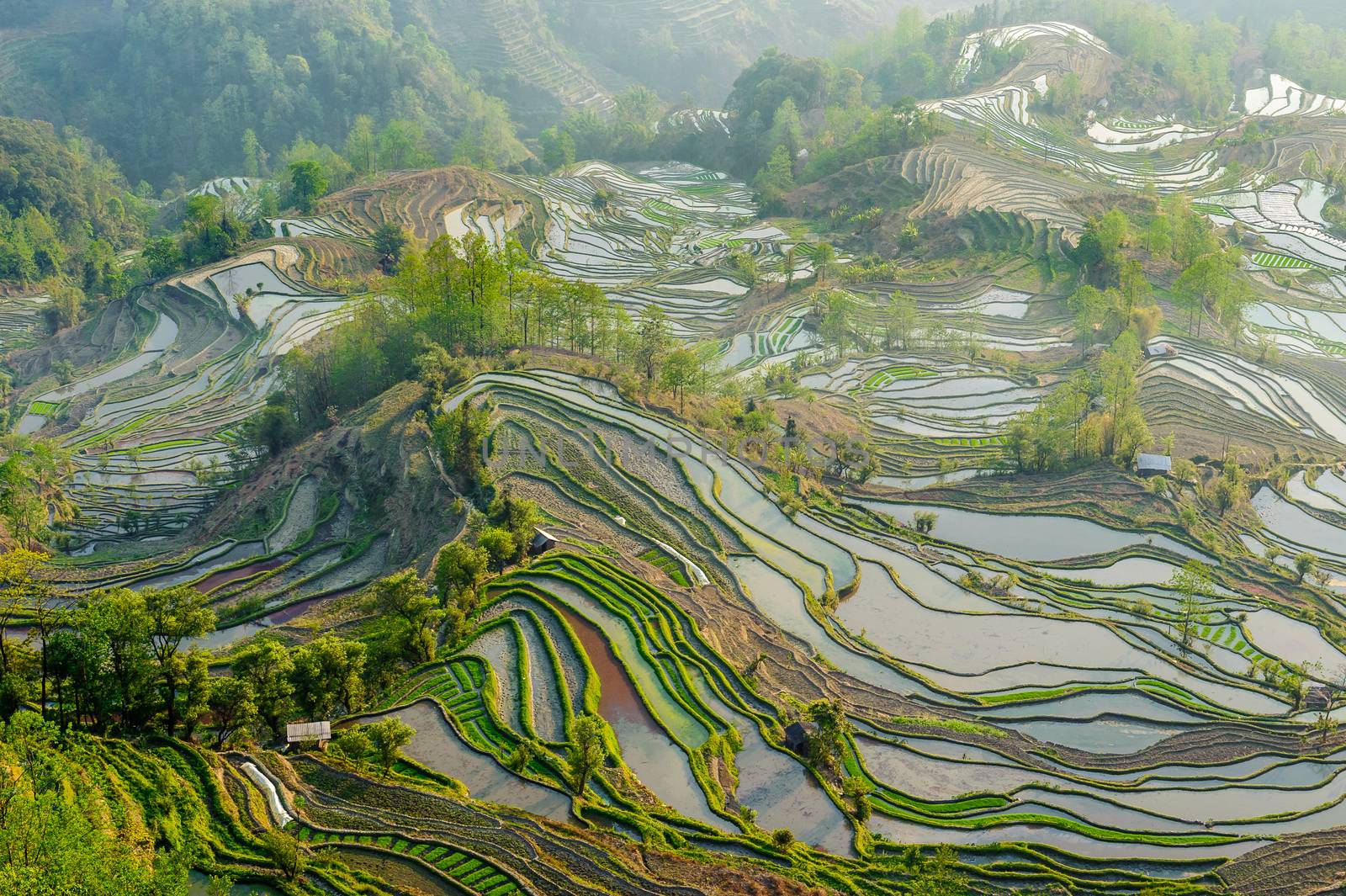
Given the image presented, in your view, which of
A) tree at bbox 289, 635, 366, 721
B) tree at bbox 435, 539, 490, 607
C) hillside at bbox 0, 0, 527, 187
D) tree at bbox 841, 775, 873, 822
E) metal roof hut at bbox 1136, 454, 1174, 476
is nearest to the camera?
tree at bbox 841, 775, 873, 822

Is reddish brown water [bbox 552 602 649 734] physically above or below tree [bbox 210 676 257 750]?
below

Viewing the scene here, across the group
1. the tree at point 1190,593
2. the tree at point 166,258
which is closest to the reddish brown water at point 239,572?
the tree at point 1190,593

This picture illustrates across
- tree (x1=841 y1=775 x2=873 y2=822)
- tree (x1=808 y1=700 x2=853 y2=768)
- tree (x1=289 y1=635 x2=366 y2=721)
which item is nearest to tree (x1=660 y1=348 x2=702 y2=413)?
tree (x1=808 y1=700 x2=853 y2=768)

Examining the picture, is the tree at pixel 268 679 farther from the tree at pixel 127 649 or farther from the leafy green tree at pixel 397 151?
the leafy green tree at pixel 397 151

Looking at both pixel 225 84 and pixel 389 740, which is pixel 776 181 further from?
pixel 389 740

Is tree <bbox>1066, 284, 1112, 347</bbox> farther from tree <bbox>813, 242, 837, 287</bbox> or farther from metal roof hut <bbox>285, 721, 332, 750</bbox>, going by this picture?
metal roof hut <bbox>285, 721, 332, 750</bbox>

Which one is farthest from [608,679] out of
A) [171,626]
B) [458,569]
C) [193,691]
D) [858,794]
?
[171,626]
